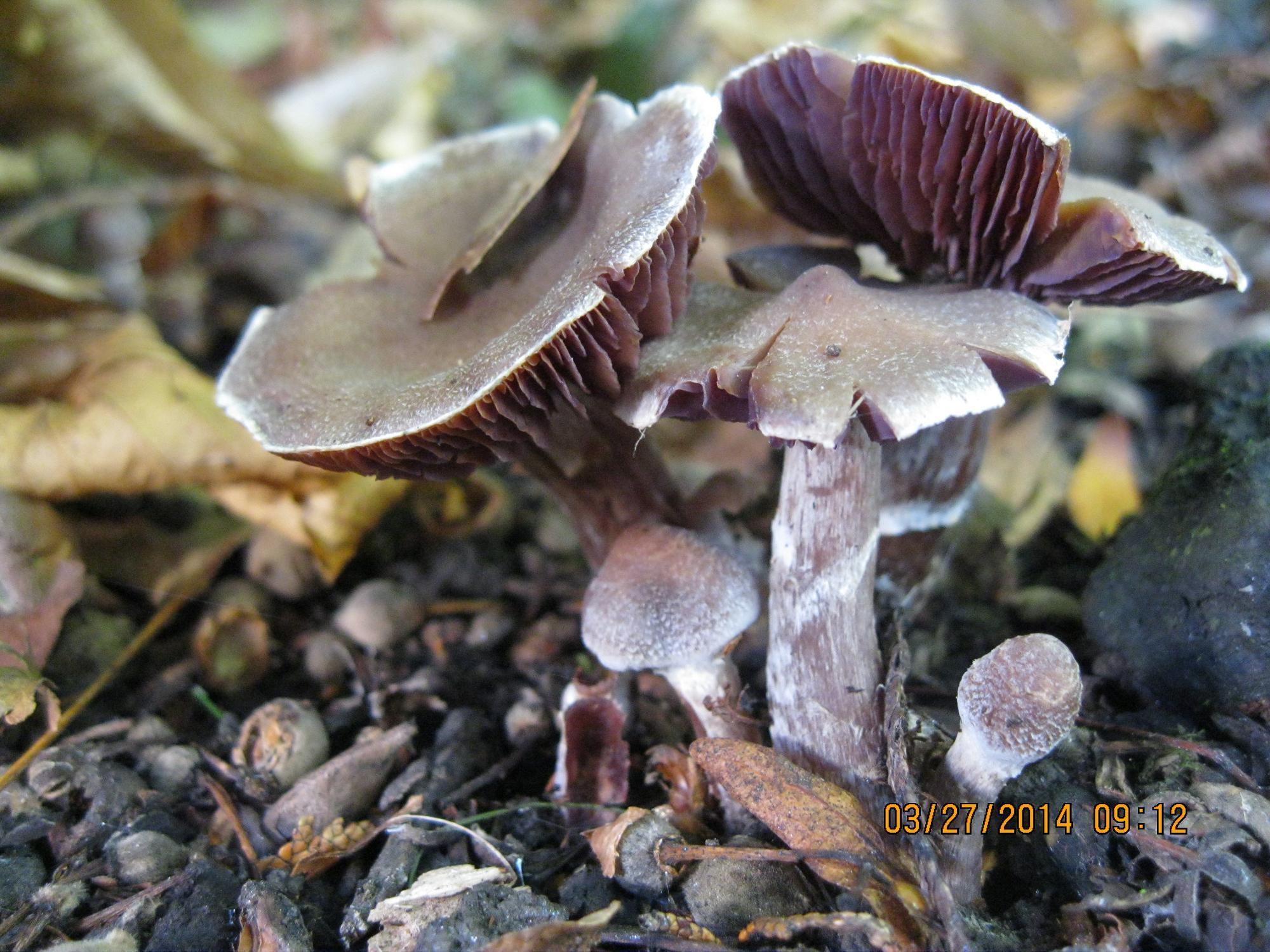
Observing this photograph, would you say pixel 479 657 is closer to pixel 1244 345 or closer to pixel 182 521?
pixel 182 521

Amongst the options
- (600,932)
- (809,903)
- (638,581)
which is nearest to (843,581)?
(638,581)

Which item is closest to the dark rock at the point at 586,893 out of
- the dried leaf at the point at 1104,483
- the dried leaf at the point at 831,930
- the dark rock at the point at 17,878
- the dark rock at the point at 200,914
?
the dried leaf at the point at 831,930

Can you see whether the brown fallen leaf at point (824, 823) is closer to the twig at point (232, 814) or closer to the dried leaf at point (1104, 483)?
the twig at point (232, 814)

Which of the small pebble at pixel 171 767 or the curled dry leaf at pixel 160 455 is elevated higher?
the curled dry leaf at pixel 160 455

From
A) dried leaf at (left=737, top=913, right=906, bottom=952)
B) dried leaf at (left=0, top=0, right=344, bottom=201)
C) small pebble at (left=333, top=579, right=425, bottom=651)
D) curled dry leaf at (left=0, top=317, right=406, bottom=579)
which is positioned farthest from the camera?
dried leaf at (left=0, top=0, right=344, bottom=201)

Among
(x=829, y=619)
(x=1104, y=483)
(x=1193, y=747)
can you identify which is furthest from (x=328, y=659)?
(x=1104, y=483)

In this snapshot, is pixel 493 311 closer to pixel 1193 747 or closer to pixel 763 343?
pixel 763 343

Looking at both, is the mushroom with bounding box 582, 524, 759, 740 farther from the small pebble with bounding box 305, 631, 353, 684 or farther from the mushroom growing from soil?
the small pebble with bounding box 305, 631, 353, 684
